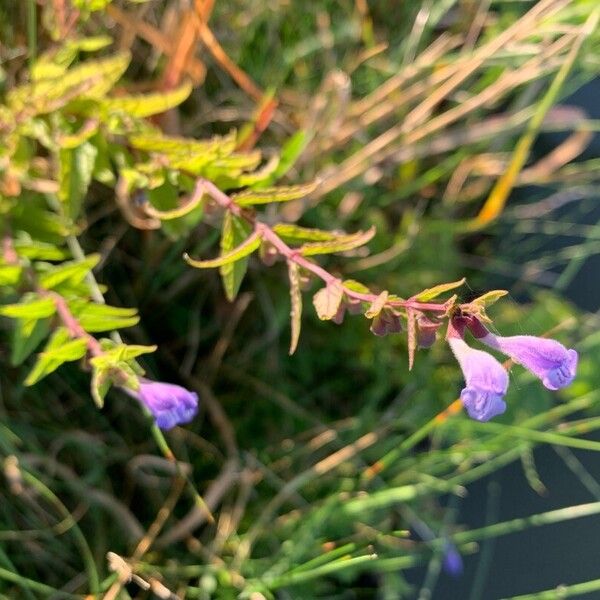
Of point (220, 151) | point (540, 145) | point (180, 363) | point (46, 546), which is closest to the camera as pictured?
point (220, 151)

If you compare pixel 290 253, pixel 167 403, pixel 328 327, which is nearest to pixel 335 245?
pixel 290 253

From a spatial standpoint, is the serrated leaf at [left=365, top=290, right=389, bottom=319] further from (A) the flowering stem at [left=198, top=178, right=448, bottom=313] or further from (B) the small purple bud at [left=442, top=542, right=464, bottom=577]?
(B) the small purple bud at [left=442, top=542, right=464, bottom=577]

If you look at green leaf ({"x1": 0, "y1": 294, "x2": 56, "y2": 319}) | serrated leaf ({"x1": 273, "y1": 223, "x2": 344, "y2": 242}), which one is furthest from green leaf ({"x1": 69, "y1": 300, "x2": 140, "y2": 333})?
serrated leaf ({"x1": 273, "y1": 223, "x2": 344, "y2": 242})

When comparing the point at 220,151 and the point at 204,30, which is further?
the point at 204,30

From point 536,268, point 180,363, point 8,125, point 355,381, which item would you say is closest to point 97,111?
point 8,125

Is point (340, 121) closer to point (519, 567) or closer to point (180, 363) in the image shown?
point (180, 363)

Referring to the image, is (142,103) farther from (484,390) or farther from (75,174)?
(484,390)

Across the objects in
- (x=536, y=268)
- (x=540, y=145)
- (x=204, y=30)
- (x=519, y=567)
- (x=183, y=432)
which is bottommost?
(x=519, y=567)

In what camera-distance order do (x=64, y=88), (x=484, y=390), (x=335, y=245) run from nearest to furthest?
(x=484, y=390) < (x=335, y=245) < (x=64, y=88)
